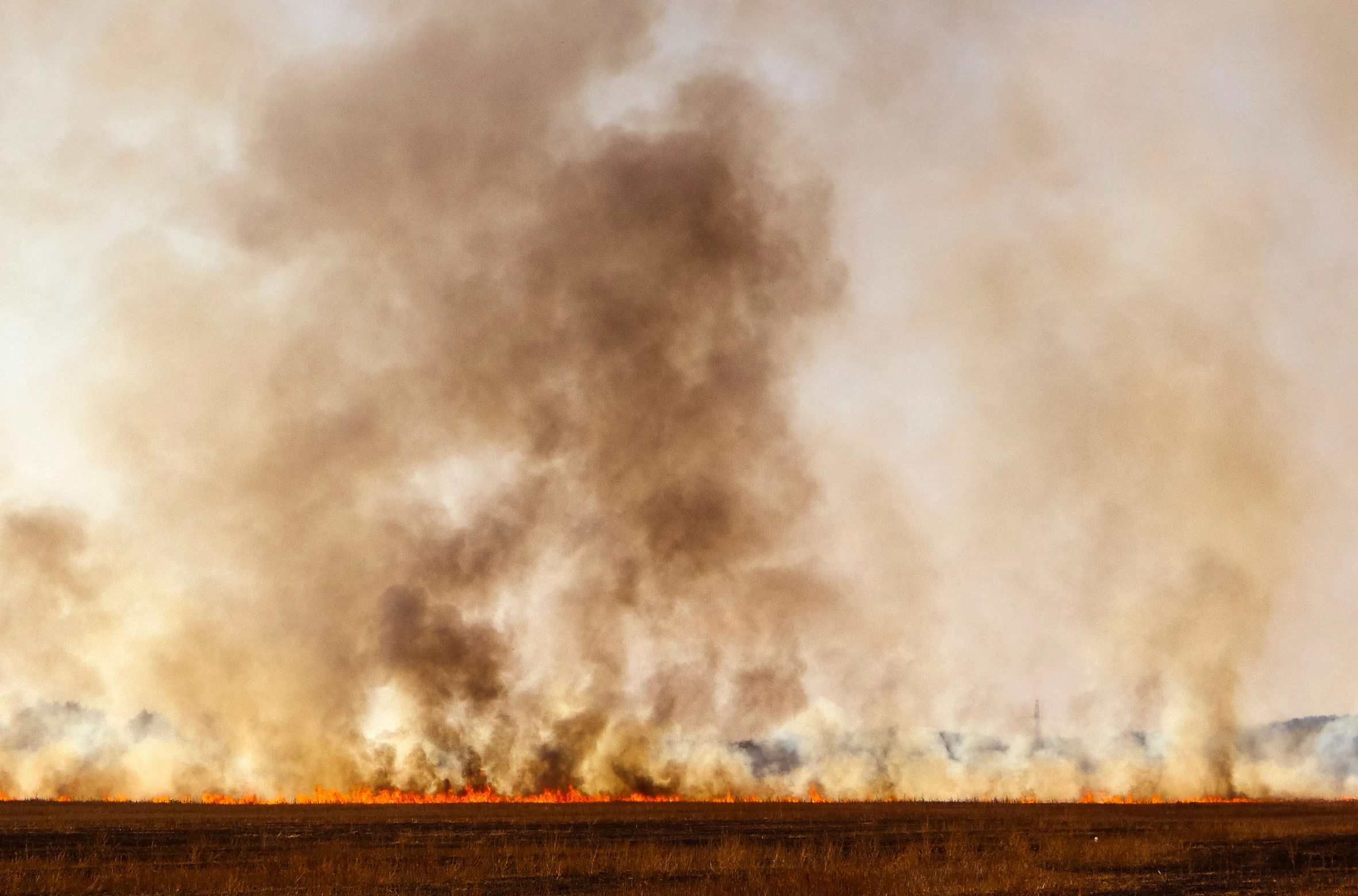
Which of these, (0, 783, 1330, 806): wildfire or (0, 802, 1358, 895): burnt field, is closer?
(0, 802, 1358, 895): burnt field

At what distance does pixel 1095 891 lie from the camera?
104 ft

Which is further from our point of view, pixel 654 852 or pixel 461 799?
pixel 461 799

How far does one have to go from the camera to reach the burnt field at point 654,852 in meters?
32.2

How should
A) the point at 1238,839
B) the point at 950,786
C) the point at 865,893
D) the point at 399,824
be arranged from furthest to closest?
the point at 950,786 < the point at 399,824 < the point at 1238,839 < the point at 865,893

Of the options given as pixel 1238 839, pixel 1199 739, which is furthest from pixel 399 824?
pixel 1199 739

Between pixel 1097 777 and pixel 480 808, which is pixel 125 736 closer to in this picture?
pixel 480 808

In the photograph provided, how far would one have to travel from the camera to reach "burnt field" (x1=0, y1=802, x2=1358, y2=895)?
32.2 metres

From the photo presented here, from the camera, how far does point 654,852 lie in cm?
4194

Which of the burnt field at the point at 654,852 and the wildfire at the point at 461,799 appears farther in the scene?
the wildfire at the point at 461,799

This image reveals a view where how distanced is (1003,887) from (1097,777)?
271ft

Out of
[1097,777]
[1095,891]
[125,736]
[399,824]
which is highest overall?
[125,736]

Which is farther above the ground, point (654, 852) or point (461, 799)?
point (461, 799)

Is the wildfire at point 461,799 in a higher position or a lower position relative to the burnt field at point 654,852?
higher

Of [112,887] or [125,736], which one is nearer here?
[112,887]
